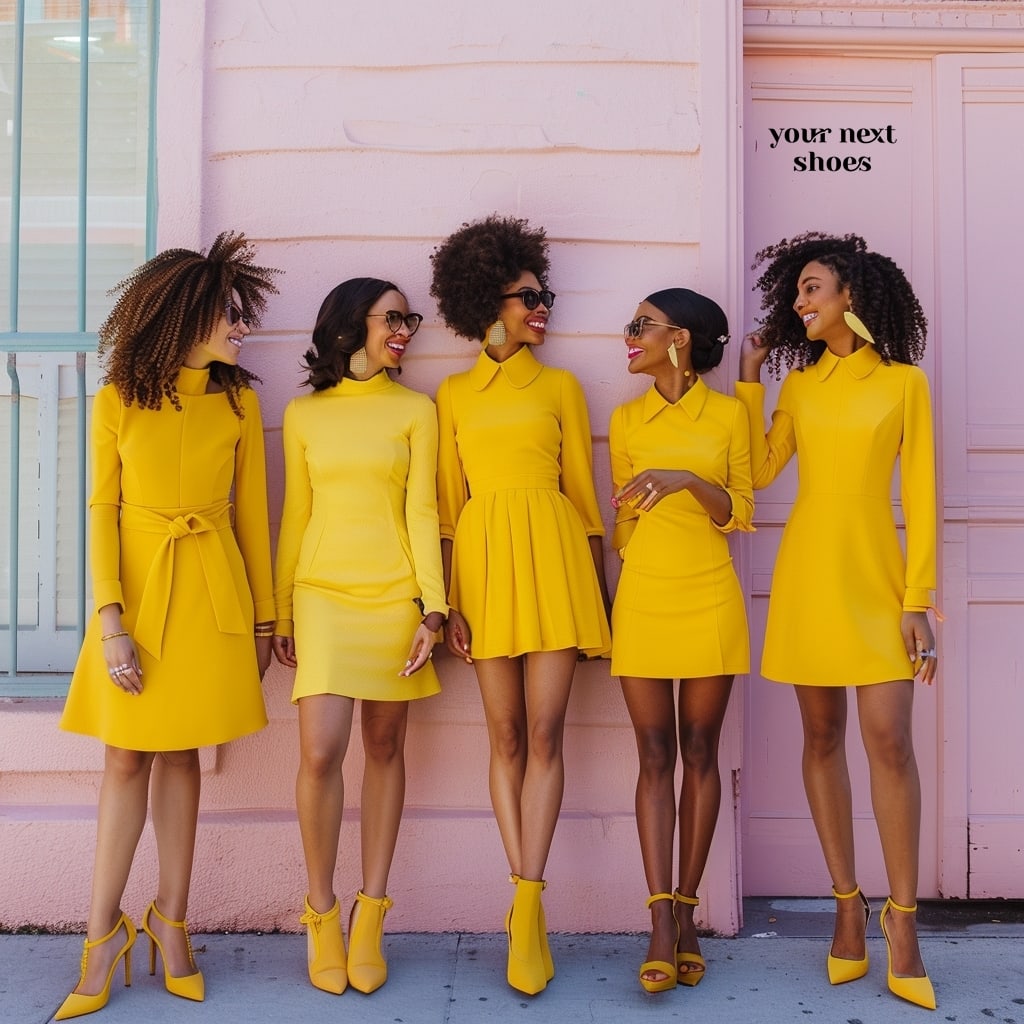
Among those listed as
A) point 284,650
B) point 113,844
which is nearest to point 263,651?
point 284,650

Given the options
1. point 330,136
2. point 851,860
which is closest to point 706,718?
point 851,860

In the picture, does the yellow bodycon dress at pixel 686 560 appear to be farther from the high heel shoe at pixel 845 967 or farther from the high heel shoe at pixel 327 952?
the high heel shoe at pixel 327 952

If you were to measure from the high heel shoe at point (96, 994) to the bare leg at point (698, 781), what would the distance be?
159cm

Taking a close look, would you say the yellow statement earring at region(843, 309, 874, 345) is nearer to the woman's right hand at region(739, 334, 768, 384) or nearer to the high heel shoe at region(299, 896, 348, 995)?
the woman's right hand at region(739, 334, 768, 384)

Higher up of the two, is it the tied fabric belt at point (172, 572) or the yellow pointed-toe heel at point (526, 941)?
the tied fabric belt at point (172, 572)

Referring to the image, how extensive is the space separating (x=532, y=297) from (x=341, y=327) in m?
0.59

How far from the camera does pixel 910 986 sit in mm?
2975

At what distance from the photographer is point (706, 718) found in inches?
126

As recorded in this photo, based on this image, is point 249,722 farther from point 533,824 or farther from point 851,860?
point 851,860

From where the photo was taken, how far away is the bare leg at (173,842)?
3.07m

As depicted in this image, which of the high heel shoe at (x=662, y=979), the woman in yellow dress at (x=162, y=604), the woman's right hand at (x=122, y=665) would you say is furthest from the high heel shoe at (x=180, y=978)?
the high heel shoe at (x=662, y=979)

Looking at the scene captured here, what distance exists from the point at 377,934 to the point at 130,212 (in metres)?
2.51

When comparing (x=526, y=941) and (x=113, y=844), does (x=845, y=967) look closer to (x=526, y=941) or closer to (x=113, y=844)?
(x=526, y=941)

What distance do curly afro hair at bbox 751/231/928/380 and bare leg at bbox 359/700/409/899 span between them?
5.21ft
